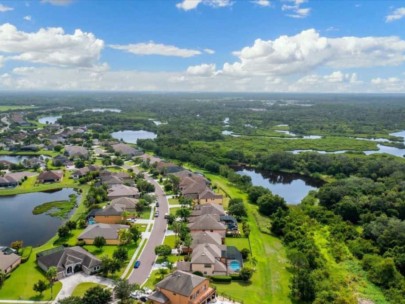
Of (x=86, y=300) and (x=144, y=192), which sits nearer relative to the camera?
(x=86, y=300)

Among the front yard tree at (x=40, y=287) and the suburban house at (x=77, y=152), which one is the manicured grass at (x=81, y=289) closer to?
the front yard tree at (x=40, y=287)

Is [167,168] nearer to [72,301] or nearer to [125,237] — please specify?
[125,237]

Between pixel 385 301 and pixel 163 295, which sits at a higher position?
pixel 163 295

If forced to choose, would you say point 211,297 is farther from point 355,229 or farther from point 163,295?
point 355,229

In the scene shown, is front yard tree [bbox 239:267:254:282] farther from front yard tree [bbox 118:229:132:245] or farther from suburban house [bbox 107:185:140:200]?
suburban house [bbox 107:185:140:200]

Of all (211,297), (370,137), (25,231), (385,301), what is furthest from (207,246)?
(370,137)

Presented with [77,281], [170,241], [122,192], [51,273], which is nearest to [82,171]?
[122,192]

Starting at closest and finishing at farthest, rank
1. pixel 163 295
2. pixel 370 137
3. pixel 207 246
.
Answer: pixel 163 295
pixel 207 246
pixel 370 137
